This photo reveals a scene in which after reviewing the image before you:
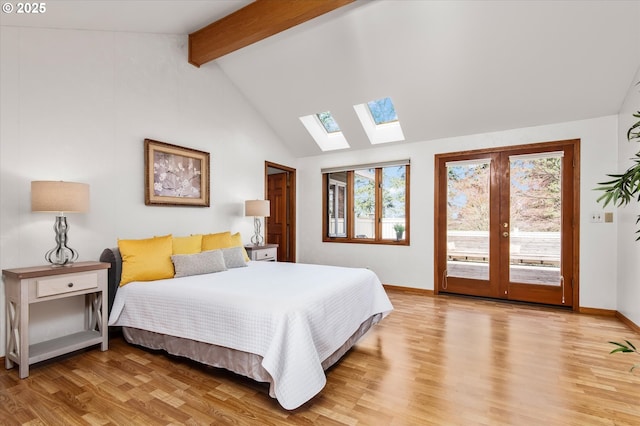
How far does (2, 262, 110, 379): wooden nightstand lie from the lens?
2262 mm

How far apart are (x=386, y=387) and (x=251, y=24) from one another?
353cm

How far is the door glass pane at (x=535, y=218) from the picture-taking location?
13.2ft

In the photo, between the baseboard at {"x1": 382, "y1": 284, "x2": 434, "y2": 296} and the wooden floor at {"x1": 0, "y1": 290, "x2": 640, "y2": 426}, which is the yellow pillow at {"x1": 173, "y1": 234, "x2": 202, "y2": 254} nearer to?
the wooden floor at {"x1": 0, "y1": 290, "x2": 640, "y2": 426}

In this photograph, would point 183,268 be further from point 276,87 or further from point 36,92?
point 276,87

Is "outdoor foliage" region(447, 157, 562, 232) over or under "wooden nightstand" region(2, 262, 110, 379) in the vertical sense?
over

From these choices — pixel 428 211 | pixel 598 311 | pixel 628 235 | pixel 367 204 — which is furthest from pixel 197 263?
pixel 598 311

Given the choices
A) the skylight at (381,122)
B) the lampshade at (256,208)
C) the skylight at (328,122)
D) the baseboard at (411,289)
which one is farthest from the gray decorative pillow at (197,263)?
the skylight at (328,122)

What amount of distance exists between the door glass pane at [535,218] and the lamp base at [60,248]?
4.98m

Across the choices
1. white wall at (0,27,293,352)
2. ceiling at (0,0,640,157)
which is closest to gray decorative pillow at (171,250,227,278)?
white wall at (0,27,293,352)

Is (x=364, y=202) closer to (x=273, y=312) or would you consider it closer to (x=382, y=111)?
(x=382, y=111)

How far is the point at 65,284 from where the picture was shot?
8.05 feet

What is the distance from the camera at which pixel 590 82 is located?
3406 millimetres

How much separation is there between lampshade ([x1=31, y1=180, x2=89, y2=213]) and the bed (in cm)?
Answer: 70

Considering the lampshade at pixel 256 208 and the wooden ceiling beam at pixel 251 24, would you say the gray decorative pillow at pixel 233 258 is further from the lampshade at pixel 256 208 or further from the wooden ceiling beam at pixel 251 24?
the wooden ceiling beam at pixel 251 24
